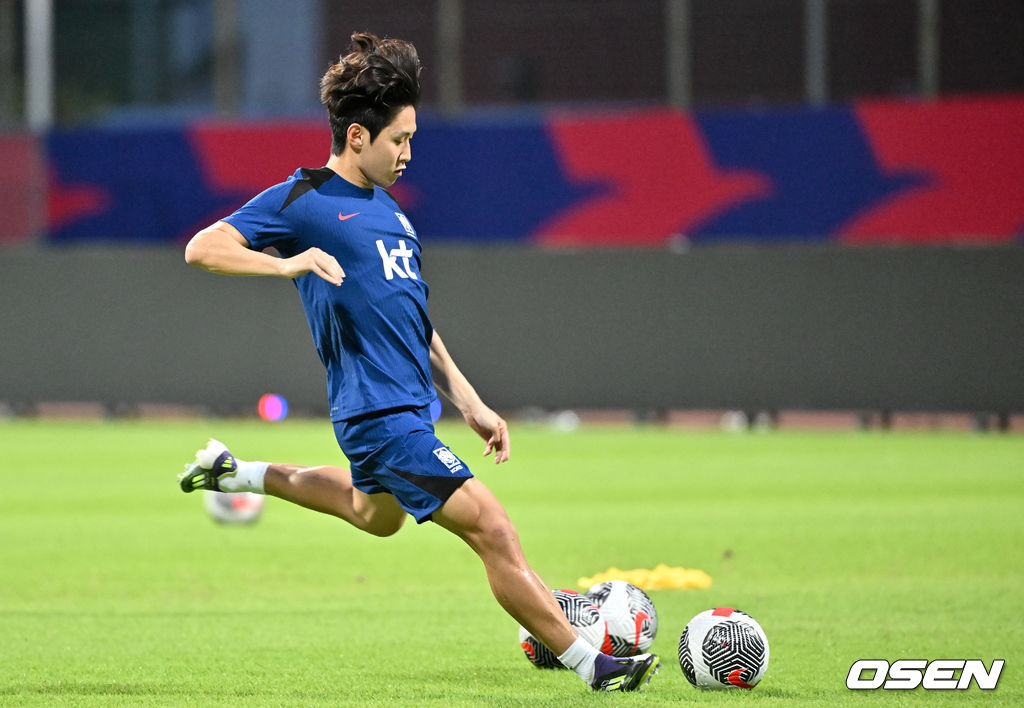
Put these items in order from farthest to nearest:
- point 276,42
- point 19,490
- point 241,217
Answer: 1. point 276,42
2. point 19,490
3. point 241,217

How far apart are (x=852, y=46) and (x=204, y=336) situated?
1048 centimetres

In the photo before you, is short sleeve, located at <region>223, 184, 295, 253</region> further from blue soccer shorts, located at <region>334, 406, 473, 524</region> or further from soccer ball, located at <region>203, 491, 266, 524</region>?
soccer ball, located at <region>203, 491, 266, 524</region>

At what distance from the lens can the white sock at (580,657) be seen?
625 cm

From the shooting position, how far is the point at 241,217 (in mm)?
6152

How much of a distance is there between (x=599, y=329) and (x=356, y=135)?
54.1ft

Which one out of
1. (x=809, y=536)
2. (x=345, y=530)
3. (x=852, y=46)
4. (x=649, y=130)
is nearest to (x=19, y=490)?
(x=345, y=530)

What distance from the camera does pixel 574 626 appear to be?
702 centimetres

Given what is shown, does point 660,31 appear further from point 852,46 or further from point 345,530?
point 345,530

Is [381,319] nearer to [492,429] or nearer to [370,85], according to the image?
[492,429]

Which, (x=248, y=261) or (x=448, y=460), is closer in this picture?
(x=248, y=261)

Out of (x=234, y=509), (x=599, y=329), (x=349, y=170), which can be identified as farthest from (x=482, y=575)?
(x=599, y=329)

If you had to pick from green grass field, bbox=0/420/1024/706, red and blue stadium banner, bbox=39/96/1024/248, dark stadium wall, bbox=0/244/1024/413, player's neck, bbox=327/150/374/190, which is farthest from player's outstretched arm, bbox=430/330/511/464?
red and blue stadium banner, bbox=39/96/1024/248

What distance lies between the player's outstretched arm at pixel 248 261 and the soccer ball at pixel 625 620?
6.93 feet

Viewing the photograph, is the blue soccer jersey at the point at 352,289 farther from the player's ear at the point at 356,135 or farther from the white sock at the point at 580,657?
the white sock at the point at 580,657
